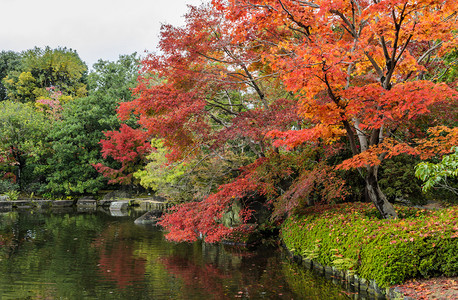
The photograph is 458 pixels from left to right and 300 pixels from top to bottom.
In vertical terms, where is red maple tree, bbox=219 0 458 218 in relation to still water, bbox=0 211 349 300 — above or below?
above

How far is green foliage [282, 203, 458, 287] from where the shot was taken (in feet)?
16.6

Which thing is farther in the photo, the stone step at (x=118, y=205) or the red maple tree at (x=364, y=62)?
the stone step at (x=118, y=205)

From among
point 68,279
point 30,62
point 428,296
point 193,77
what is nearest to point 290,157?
point 193,77

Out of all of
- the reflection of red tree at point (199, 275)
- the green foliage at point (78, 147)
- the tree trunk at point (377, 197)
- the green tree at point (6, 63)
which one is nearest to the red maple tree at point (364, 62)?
the tree trunk at point (377, 197)

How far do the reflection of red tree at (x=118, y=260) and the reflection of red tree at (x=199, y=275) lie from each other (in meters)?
0.72

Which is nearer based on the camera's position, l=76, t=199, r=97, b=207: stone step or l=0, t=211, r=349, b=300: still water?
l=0, t=211, r=349, b=300: still water

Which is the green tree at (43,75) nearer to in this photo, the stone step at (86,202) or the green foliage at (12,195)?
the stone step at (86,202)

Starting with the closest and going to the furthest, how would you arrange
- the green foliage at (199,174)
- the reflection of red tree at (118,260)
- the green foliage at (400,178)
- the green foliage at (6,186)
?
1. the reflection of red tree at (118,260)
2. the green foliage at (400,178)
3. the green foliage at (199,174)
4. the green foliage at (6,186)

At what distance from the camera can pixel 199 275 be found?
24.5 ft

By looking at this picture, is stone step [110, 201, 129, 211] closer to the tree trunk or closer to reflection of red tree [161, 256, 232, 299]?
reflection of red tree [161, 256, 232, 299]

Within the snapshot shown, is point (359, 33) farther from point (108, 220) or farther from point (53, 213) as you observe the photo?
point (53, 213)

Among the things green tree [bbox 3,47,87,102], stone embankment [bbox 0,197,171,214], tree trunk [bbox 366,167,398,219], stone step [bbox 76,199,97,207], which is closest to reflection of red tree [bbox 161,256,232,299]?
tree trunk [bbox 366,167,398,219]

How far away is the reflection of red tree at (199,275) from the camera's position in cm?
638

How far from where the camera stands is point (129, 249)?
408 inches
